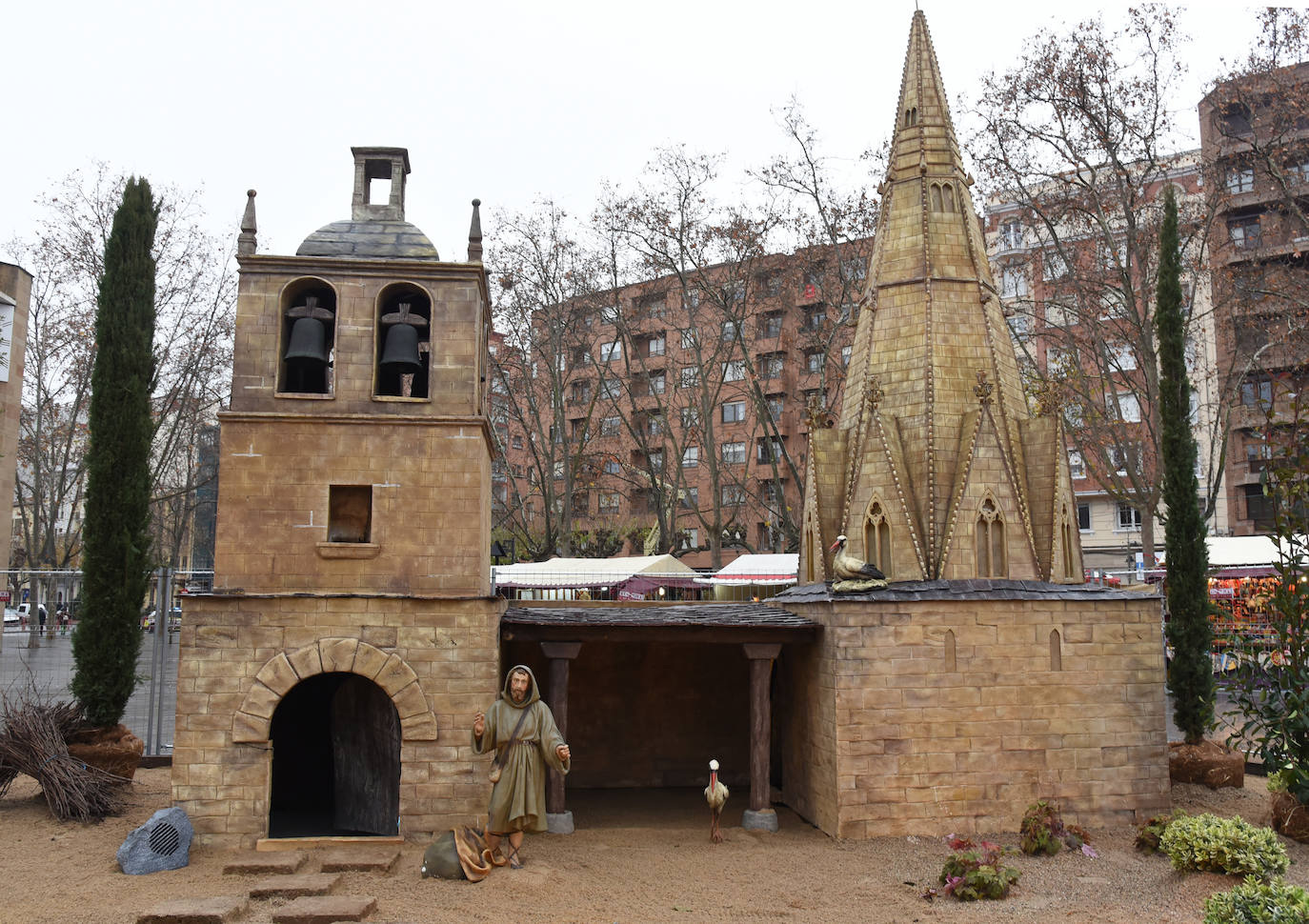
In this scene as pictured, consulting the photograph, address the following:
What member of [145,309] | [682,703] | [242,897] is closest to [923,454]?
[682,703]

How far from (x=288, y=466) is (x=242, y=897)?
4722mm

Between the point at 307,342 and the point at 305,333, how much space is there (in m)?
0.12

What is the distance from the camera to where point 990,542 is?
43.5ft

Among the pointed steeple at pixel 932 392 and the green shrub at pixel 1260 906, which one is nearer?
the green shrub at pixel 1260 906

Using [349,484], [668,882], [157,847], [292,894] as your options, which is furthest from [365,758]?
[668,882]

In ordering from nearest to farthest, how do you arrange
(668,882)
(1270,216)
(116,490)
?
(668,882), (116,490), (1270,216)

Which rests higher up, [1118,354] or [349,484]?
[1118,354]

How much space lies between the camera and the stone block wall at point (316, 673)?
36.7 ft

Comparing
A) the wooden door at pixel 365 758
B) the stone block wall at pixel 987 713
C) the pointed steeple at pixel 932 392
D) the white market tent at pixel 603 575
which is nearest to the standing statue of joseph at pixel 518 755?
the wooden door at pixel 365 758

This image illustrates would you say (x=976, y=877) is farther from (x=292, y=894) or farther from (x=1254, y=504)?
(x=1254, y=504)

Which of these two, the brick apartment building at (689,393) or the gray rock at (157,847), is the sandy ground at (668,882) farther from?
the brick apartment building at (689,393)

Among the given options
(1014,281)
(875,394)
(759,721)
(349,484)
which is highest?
(1014,281)

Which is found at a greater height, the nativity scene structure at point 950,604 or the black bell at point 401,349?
the black bell at point 401,349

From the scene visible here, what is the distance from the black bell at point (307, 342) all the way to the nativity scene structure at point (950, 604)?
6.72 m
